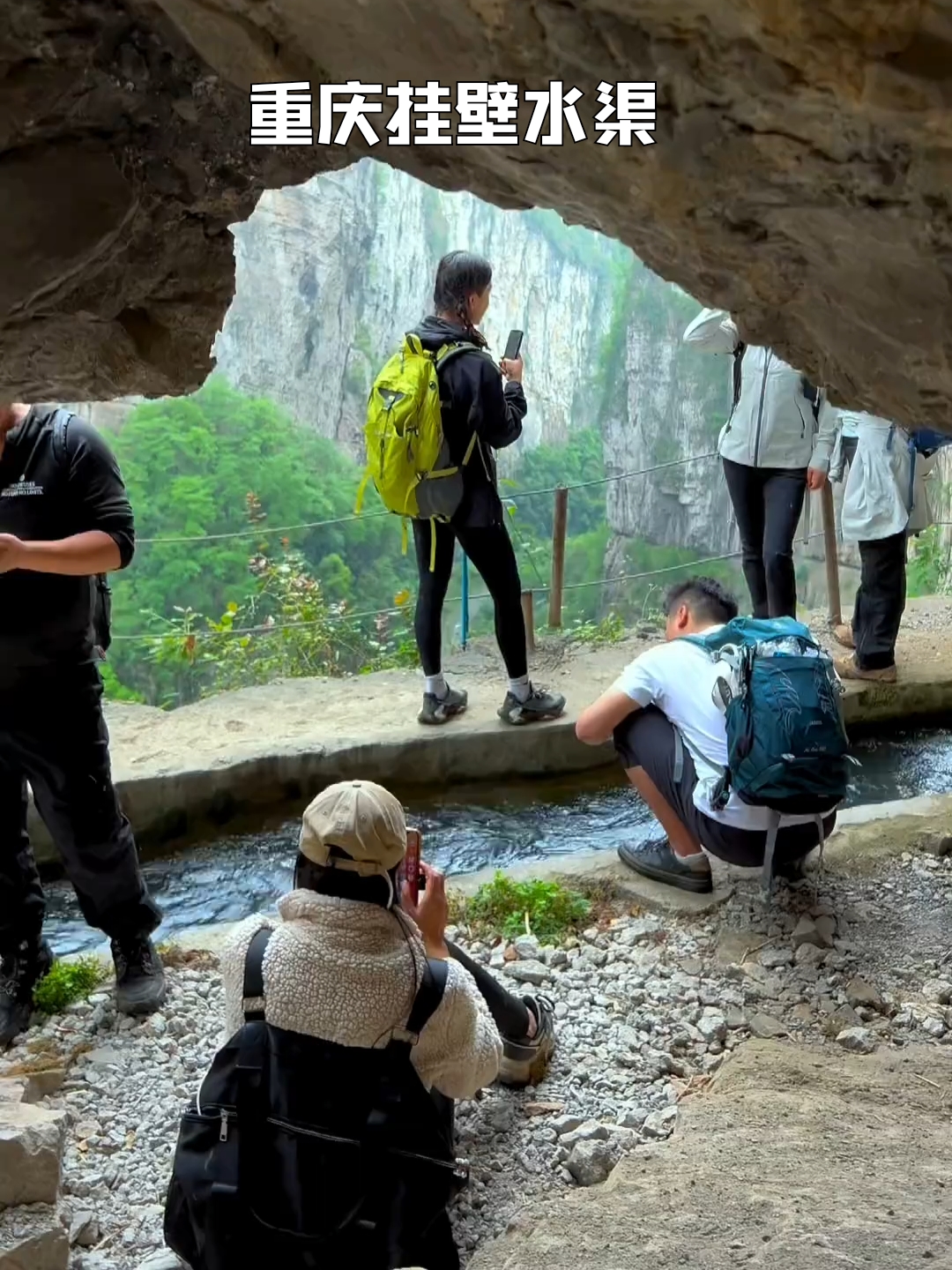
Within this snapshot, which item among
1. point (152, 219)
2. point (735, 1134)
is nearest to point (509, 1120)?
point (735, 1134)

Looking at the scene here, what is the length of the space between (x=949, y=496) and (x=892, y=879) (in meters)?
8.51

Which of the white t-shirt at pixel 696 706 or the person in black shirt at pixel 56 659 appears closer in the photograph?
the person in black shirt at pixel 56 659

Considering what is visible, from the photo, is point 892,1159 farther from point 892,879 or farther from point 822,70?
point 822,70

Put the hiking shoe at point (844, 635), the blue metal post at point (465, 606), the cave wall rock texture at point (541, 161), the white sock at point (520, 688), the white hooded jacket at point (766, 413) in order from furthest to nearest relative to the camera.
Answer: the blue metal post at point (465, 606) < the hiking shoe at point (844, 635) < the white sock at point (520, 688) < the white hooded jacket at point (766, 413) < the cave wall rock texture at point (541, 161)

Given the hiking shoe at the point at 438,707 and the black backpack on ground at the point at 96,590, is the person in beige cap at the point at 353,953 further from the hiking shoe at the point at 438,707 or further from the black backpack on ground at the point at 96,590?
the hiking shoe at the point at 438,707

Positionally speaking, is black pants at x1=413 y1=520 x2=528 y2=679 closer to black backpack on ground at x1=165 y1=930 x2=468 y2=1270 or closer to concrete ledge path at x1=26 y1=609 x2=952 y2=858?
concrete ledge path at x1=26 y1=609 x2=952 y2=858

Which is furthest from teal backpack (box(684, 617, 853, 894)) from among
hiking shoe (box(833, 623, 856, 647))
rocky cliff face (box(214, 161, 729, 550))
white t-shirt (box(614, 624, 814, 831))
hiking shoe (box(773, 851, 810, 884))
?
rocky cliff face (box(214, 161, 729, 550))

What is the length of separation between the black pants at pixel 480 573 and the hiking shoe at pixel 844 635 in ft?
7.00

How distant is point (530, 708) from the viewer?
17.6 feet

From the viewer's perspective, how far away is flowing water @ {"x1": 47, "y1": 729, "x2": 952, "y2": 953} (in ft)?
14.9

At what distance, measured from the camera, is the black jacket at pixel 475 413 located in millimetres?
4797

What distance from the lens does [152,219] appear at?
216 centimetres

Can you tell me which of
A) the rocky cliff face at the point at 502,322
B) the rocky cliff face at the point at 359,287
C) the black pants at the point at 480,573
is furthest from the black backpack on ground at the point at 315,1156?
the rocky cliff face at the point at 502,322

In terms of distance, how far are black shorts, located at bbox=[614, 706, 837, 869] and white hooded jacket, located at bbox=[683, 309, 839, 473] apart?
6.19 feet
